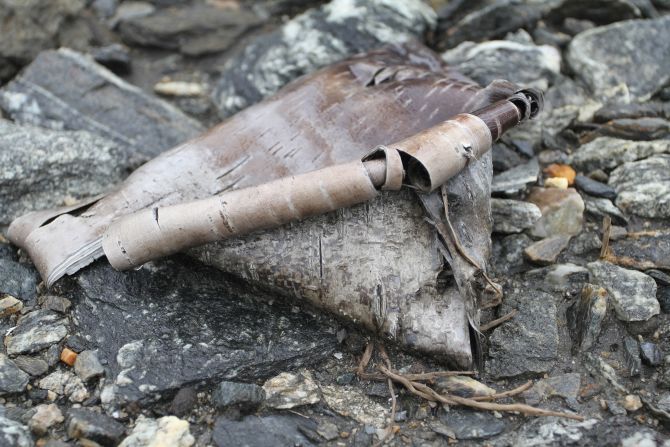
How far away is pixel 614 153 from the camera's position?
140 inches

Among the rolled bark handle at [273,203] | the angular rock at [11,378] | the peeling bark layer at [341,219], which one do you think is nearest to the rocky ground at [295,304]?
the angular rock at [11,378]

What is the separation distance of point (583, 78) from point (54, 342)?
3.15 m

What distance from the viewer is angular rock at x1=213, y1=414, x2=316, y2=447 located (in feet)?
7.81

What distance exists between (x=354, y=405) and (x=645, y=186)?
1.78 m

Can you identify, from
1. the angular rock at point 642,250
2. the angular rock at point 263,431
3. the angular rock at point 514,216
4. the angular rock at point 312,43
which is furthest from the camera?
the angular rock at point 312,43

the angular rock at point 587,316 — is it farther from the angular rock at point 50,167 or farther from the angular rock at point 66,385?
the angular rock at point 50,167

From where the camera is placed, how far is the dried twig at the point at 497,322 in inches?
108

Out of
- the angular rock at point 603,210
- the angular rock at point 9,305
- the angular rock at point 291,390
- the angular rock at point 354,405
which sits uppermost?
the angular rock at point 9,305

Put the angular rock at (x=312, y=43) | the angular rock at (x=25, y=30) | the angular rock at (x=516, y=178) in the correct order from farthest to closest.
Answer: the angular rock at (x=25, y=30), the angular rock at (x=312, y=43), the angular rock at (x=516, y=178)

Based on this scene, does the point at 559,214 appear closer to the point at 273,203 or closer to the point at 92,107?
the point at 273,203

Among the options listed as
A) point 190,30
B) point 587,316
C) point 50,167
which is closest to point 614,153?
point 587,316

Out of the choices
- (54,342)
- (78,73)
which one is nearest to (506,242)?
(54,342)

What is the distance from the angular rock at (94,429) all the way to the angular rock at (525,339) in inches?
52.9

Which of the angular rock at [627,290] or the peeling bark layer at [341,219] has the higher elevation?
the peeling bark layer at [341,219]
